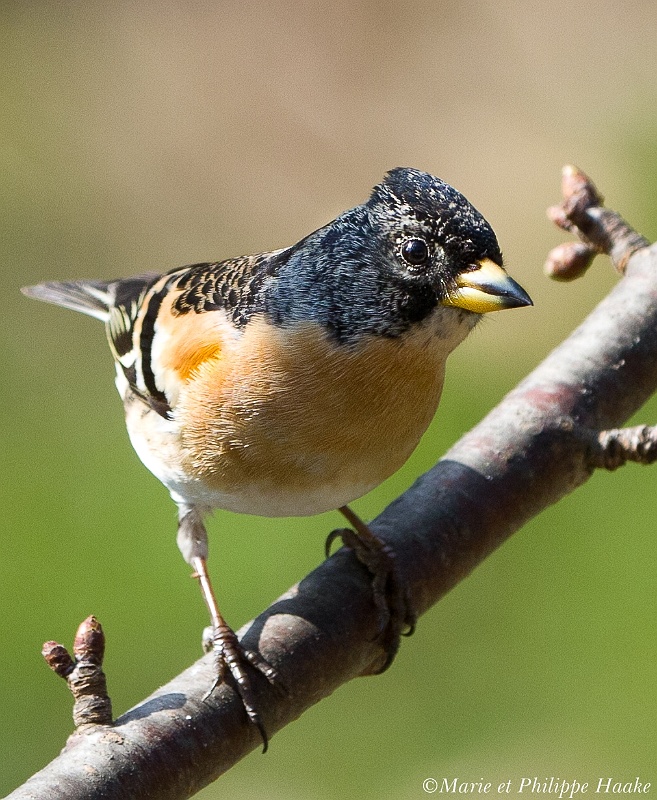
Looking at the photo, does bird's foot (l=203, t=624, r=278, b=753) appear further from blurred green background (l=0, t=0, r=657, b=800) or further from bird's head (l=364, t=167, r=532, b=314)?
blurred green background (l=0, t=0, r=657, b=800)

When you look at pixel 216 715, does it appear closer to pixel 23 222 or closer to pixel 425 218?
pixel 425 218

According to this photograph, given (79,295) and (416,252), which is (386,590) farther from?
(79,295)

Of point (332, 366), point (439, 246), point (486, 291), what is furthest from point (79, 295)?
point (486, 291)

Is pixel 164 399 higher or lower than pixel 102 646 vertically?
higher

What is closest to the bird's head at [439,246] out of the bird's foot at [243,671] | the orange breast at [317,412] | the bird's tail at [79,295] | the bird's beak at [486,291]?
the bird's beak at [486,291]

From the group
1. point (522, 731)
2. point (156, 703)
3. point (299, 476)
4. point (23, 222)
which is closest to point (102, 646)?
point (156, 703)

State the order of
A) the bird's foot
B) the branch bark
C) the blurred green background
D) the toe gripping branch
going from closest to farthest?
the branch bark < the bird's foot < the toe gripping branch < the blurred green background


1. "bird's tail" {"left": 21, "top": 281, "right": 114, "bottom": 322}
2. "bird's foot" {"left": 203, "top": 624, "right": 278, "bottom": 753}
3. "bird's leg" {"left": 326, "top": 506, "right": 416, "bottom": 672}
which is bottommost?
"bird's foot" {"left": 203, "top": 624, "right": 278, "bottom": 753}

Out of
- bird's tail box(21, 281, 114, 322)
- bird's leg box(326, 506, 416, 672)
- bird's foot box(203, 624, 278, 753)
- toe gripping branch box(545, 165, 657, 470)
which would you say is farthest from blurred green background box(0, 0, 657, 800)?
bird's foot box(203, 624, 278, 753)
